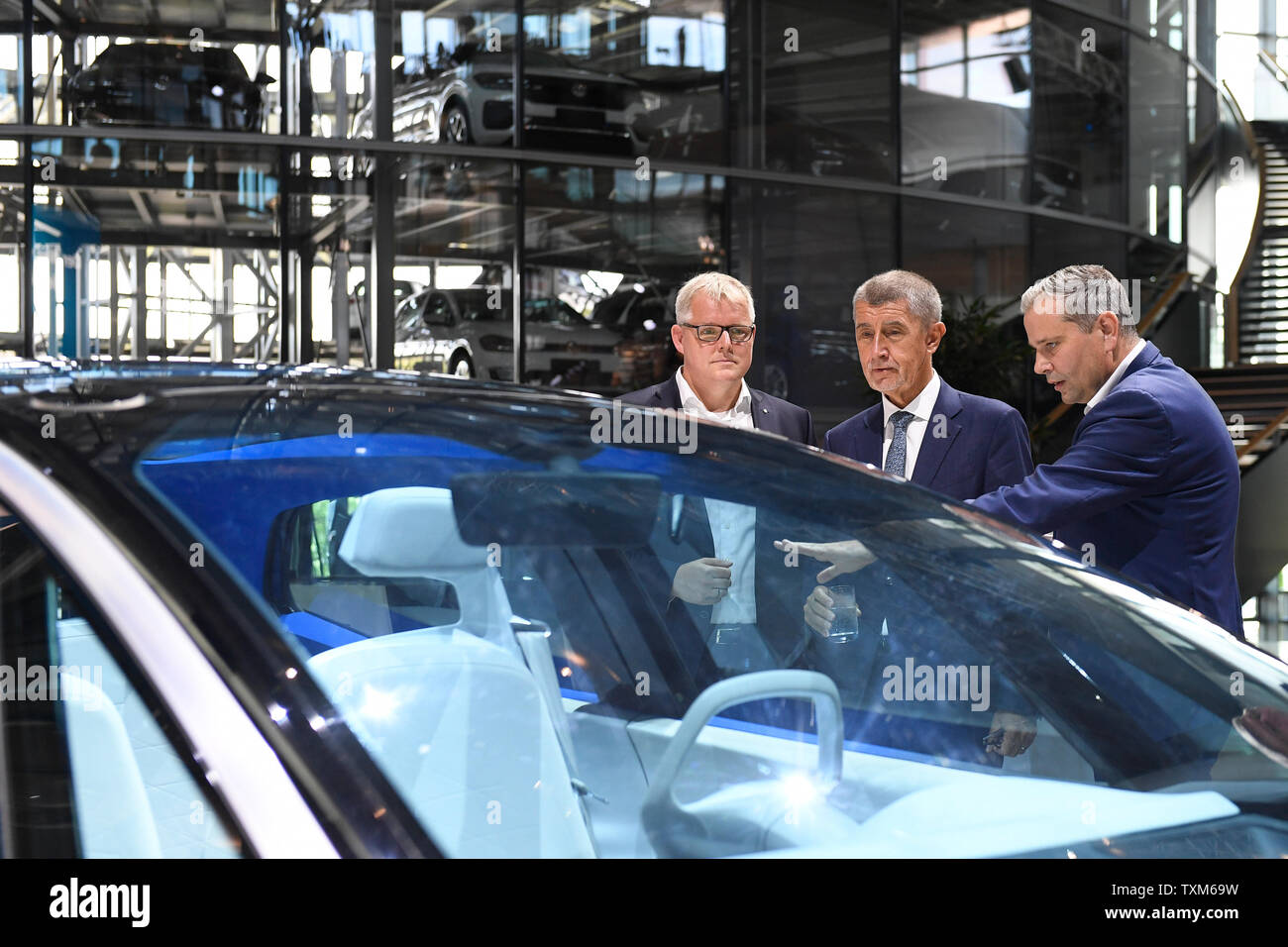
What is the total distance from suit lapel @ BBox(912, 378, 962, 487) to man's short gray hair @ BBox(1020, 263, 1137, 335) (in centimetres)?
41

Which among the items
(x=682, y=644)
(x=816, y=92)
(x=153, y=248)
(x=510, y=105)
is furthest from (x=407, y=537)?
(x=816, y=92)

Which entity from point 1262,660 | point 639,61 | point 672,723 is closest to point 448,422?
point 672,723

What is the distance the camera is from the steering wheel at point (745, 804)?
1.22m

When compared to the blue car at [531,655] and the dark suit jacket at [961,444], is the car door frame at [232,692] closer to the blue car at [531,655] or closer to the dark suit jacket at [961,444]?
the blue car at [531,655]

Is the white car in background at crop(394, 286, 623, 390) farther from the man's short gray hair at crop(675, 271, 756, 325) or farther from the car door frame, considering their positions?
the car door frame

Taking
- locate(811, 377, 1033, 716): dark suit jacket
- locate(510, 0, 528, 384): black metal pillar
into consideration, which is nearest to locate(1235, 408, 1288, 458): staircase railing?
locate(510, 0, 528, 384): black metal pillar

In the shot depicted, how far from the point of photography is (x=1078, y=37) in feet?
42.5

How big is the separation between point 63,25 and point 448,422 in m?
9.22

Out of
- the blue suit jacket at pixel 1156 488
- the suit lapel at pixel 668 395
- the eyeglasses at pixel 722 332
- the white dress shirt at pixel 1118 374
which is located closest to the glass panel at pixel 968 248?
the suit lapel at pixel 668 395

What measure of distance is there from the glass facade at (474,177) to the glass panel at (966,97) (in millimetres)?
36

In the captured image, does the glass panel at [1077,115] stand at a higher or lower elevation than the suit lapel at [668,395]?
higher

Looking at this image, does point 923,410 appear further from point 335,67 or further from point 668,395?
point 335,67
